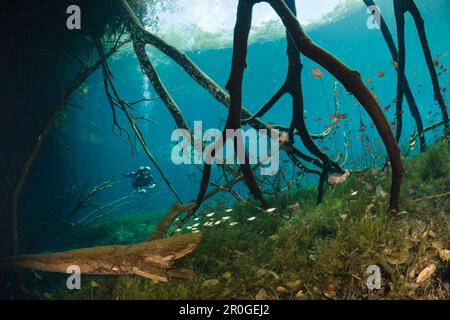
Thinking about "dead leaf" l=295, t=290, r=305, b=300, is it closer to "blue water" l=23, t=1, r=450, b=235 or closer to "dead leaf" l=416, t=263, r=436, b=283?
"dead leaf" l=416, t=263, r=436, b=283

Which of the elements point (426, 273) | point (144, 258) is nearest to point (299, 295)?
point (426, 273)

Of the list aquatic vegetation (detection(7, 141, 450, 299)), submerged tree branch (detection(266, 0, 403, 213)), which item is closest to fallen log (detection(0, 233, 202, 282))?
aquatic vegetation (detection(7, 141, 450, 299))

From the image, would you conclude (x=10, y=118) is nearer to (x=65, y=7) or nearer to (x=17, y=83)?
(x=17, y=83)

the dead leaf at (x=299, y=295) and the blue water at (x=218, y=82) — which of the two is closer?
the dead leaf at (x=299, y=295)

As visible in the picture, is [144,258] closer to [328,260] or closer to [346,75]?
[328,260]

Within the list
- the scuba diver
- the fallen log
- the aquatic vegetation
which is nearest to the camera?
the aquatic vegetation

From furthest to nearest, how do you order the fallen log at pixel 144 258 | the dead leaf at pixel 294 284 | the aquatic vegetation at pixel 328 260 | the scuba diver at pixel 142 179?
the scuba diver at pixel 142 179
the fallen log at pixel 144 258
the dead leaf at pixel 294 284
the aquatic vegetation at pixel 328 260

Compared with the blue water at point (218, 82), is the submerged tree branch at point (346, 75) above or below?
below

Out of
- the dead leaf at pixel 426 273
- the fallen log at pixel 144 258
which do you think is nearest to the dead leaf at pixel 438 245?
the dead leaf at pixel 426 273

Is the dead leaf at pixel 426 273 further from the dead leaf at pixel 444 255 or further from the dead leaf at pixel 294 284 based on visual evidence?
the dead leaf at pixel 294 284

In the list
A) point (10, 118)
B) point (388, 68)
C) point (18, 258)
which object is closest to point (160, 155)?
point (10, 118)

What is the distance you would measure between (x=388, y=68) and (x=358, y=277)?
69385mm

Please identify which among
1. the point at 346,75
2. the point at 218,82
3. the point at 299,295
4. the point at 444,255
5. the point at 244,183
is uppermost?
the point at 218,82
